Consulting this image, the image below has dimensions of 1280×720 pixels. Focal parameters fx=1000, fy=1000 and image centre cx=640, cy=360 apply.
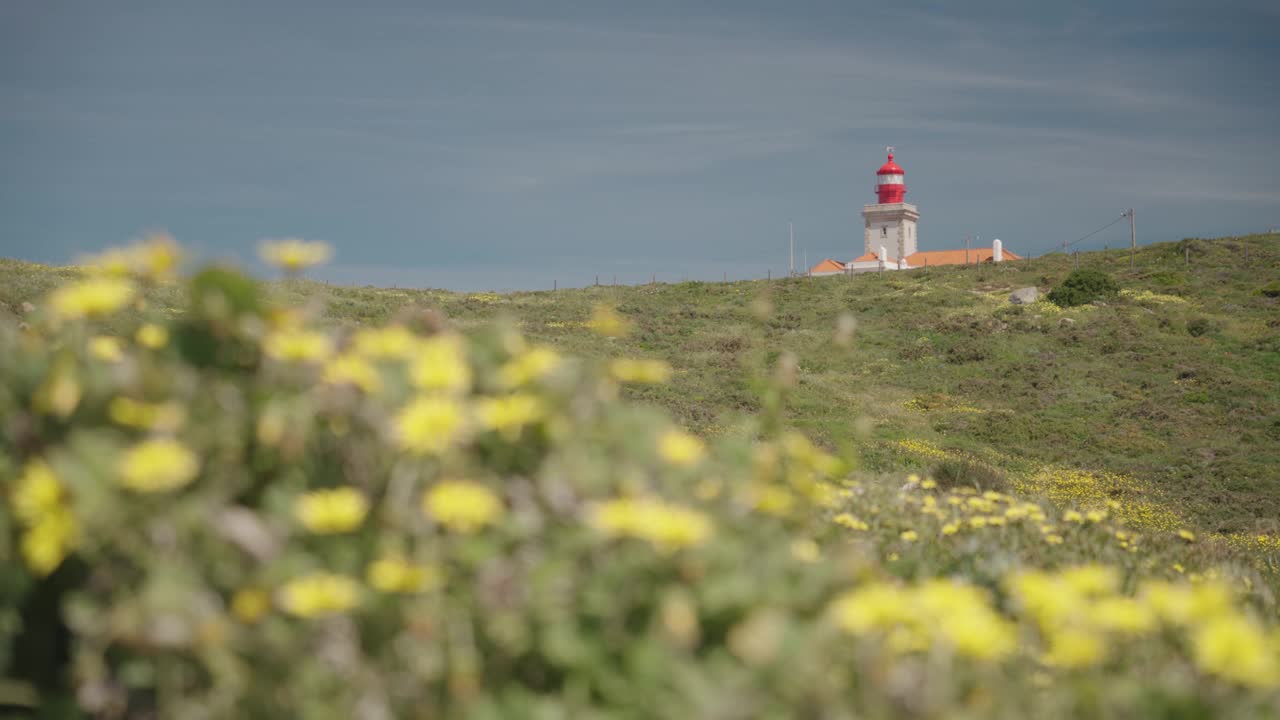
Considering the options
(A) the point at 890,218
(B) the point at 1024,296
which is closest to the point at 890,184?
(A) the point at 890,218

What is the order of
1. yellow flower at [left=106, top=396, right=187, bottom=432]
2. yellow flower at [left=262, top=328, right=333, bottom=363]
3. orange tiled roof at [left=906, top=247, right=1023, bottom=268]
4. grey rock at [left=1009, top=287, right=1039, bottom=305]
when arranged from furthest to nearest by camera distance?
1. orange tiled roof at [left=906, top=247, right=1023, bottom=268]
2. grey rock at [left=1009, top=287, right=1039, bottom=305]
3. yellow flower at [left=262, top=328, right=333, bottom=363]
4. yellow flower at [left=106, top=396, right=187, bottom=432]

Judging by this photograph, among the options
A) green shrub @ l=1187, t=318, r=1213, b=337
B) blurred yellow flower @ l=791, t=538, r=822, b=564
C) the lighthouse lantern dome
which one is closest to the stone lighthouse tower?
the lighthouse lantern dome

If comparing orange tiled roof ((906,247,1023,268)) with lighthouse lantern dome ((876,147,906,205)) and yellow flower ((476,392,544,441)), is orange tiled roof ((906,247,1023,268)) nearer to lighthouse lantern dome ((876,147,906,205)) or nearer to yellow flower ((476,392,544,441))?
lighthouse lantern dome ((876,147,906,205))

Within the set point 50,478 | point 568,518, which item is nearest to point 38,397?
point 50,478

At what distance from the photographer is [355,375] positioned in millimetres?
2193

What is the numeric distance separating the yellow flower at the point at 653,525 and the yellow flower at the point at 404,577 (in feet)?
1.11

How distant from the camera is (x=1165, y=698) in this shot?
1.89 meters

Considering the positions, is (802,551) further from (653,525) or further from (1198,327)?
(1198,327)

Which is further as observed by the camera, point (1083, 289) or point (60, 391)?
point (1083, 289)

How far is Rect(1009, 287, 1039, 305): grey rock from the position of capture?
130 ft

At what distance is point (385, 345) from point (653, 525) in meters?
0.87

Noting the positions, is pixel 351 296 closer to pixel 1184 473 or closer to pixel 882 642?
pixel 1184 473

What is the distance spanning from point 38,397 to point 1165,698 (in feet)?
7.97

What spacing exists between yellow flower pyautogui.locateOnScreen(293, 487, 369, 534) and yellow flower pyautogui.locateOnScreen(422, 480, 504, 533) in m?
0.14
